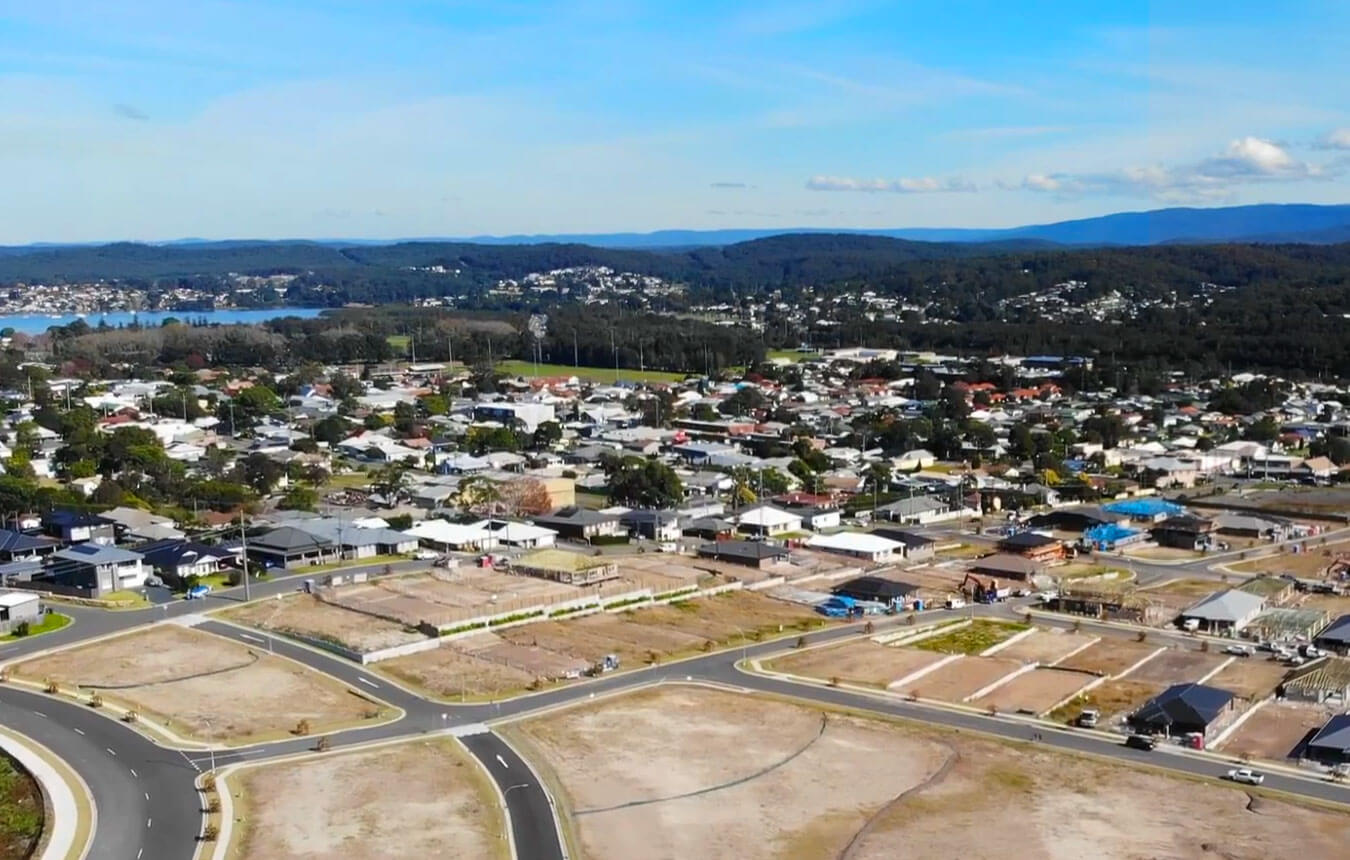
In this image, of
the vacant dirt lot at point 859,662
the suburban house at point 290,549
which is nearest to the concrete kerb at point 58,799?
the vacant dirt lot at point 859,662

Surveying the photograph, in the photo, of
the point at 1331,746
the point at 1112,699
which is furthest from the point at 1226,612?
the point at 1331,746

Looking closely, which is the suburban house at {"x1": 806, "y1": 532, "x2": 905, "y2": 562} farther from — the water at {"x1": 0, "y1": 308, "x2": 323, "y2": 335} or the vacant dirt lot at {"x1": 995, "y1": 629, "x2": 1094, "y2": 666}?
the water at {"x1": 0, "y1": 308, "x2": 323, "y2": 335}

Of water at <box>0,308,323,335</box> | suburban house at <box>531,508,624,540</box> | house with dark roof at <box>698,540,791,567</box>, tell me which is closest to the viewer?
house with dark roof at <box>698,540,791,567</box>

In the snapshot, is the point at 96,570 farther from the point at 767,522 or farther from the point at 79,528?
the point at 767,522

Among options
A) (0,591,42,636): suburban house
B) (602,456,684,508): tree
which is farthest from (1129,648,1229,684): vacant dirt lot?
(0,591,42,636): suburban house

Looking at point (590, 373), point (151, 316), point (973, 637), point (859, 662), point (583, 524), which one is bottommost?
point (973, 637)

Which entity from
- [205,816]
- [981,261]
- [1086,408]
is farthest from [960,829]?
[981,261]

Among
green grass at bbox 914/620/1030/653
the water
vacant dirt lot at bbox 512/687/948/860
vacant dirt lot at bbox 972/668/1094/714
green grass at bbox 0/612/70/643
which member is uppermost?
the water
